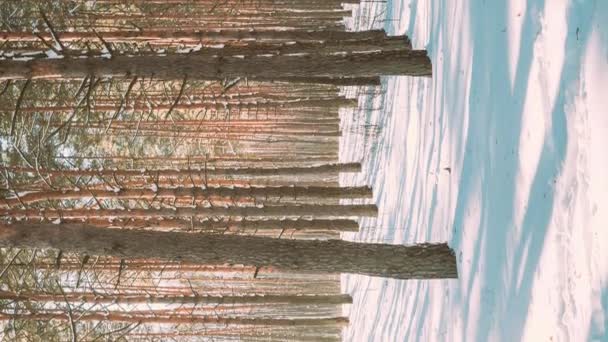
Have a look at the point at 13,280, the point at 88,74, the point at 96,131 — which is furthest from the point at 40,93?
the point at 88,74

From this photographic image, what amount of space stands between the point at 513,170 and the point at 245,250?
7.25ft

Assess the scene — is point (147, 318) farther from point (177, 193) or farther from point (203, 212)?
point (177, 193)

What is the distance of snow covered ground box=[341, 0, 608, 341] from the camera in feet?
12.2

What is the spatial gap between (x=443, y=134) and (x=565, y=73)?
2.50 metres

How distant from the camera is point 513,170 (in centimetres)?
467

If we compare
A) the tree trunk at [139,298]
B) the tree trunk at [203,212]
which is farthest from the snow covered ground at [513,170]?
the tree trunk at [139,298]

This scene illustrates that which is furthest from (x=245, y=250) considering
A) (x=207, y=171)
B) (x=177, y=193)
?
(x=207, y=171)

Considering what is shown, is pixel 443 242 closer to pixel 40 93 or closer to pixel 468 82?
pixel 468 82

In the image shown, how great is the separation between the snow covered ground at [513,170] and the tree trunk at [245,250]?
0.42m

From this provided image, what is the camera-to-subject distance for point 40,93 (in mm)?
10875

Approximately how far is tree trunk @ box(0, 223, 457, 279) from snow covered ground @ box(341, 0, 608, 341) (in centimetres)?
42

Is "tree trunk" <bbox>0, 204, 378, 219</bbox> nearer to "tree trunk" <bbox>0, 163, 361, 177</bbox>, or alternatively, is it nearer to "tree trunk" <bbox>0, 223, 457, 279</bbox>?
"tree trunk" <bbox>0, 163, 361, 177</bbox>

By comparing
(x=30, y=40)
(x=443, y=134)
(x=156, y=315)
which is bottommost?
(x=156, y=315)

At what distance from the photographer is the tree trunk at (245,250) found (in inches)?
195
